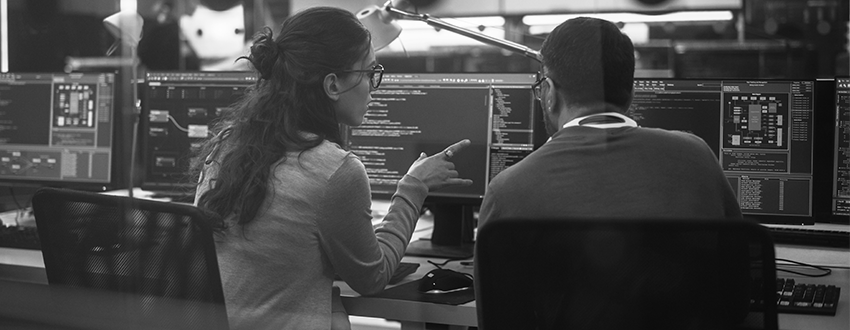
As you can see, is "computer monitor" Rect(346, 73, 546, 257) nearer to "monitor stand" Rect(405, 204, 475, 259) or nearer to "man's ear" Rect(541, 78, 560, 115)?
"monitor stand" Rect(405, 204, 475, 259)

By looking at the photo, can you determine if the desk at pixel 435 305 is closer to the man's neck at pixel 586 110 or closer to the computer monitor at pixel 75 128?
the man's neck at pixel 586 110

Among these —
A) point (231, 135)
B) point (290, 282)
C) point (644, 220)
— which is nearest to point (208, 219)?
point (290, 282)

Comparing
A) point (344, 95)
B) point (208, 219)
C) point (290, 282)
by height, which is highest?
point (344, 95)

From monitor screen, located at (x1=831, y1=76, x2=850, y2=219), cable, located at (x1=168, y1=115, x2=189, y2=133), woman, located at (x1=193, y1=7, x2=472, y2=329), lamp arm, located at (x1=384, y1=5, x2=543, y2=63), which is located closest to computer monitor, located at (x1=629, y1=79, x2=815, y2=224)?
monitor screen, located at (x1=831, y1=76, x2=850, y2=219)

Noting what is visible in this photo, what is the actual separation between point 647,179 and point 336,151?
48 centimetres

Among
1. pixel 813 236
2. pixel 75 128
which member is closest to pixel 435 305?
pixel 813 236

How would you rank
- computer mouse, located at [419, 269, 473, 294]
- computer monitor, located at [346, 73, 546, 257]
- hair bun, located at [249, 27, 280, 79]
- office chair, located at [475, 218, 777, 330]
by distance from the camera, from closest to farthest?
1. office chair, located at [475, 218, 777, 330]
2. hair bun, located at [249, 27, 280, 79]
3. computer mouse, located at [419, 269, 473, 294]
4. computer monitor, located at [346, 73, 546, 257]

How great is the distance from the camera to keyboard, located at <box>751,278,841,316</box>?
1.33 m

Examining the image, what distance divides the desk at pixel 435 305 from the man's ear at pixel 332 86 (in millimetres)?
329

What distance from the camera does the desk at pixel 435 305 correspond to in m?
1.06

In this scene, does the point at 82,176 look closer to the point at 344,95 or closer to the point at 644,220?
the point at 344,95

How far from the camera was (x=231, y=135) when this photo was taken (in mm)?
1409

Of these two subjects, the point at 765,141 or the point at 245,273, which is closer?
the point at 245,273

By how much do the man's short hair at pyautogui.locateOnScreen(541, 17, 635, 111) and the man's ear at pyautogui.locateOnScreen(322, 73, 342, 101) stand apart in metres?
0.37
